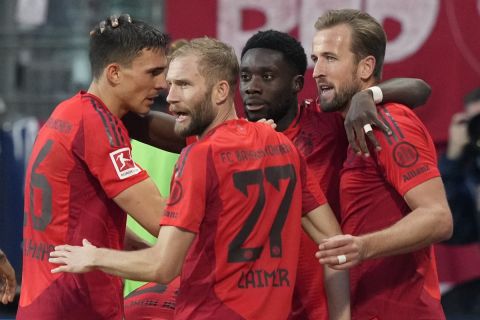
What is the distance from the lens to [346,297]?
404 centimetres

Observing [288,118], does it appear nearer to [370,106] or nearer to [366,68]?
[366,68]

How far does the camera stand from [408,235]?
12.4ft

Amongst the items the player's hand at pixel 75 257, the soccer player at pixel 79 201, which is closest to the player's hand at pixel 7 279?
the soccer player at pixel 79 201

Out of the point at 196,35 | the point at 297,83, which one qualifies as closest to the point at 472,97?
the point at 196,35

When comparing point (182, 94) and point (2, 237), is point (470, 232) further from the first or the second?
point (182, 94)

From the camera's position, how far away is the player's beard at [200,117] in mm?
3793

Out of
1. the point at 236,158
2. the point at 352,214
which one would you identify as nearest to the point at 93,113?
the point at 236,158

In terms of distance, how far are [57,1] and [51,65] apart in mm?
414

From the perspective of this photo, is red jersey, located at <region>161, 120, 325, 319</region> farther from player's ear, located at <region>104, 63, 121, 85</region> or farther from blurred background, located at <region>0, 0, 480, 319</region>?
blurred background, located at <region>0, 0, 480, 319</region>

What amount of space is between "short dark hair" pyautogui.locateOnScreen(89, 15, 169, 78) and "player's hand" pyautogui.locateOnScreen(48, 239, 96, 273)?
2.60 ft

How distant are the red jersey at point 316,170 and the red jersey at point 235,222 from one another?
429 mm

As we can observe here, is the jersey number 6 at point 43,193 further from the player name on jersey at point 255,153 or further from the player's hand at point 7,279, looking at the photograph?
the player name on jersey at point 255,153

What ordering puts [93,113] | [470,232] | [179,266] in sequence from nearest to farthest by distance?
[179,266] < [93,113] < [470,232]

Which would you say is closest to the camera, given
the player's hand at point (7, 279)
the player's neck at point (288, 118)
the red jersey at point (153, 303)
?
the red jersey at point (153, 303)
